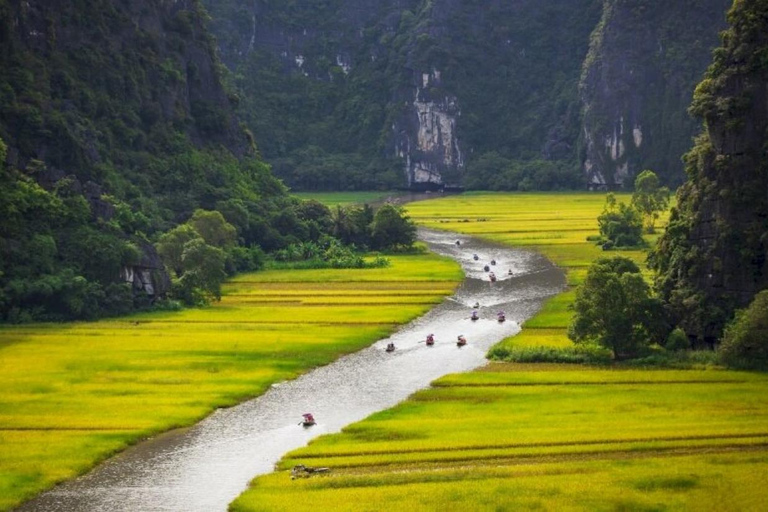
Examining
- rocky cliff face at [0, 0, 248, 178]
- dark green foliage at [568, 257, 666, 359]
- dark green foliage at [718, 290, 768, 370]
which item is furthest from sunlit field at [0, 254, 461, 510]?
dark green foliage at [718, 290, 768, 370]

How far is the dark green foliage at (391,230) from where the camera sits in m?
124

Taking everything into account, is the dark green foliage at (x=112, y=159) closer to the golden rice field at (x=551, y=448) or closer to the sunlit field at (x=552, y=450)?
the golden rice field at (x=551, y=448)

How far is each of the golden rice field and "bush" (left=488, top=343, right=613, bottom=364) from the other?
4.97ft

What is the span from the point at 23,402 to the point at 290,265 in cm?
5689

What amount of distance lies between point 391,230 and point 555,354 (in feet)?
200

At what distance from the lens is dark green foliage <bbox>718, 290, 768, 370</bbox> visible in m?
58.4

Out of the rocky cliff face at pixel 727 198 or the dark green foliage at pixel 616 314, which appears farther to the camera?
the rocky cliff face at pixel 727 198

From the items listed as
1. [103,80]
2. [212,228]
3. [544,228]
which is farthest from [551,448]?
[544,228]

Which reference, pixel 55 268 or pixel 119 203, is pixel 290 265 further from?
pixel 55 268

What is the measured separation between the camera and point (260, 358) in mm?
65250

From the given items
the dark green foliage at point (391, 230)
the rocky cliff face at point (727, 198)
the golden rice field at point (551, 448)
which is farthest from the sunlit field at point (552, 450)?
the dark green foliage at point (391, 230)

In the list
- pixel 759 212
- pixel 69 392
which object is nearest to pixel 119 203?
pixel 69 392

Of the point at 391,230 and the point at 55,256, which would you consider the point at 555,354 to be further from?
the point at 391,230

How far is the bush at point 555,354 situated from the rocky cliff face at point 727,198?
462cm
